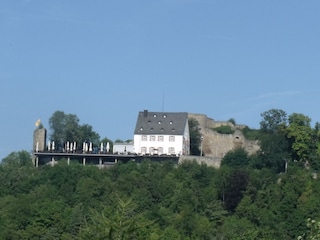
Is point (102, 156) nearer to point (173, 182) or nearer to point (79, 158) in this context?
point (79, 158)

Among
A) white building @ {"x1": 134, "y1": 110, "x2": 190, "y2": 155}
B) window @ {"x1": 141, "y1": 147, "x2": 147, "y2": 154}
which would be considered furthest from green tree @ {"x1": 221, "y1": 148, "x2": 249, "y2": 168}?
window @ {"x1": 141, "y1": 147, "x2": 147, "y2": 154}

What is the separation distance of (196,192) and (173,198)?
2155mm

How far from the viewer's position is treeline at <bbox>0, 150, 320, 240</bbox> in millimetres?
74312

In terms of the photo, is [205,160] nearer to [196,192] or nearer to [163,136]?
[163,136]

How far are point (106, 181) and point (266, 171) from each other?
38.1ft

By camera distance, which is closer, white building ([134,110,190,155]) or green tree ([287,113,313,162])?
green tree ([287,113,313,162])

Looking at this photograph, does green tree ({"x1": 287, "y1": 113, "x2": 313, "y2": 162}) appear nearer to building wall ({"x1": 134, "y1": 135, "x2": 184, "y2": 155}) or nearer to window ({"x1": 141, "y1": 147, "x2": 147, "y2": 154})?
building wall ({"x1": 134, "y1": 135, "x2": 184, "y2": 155})

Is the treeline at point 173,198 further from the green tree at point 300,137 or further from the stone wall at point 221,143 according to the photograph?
the stone wall at point 221,143

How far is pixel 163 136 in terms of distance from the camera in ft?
295

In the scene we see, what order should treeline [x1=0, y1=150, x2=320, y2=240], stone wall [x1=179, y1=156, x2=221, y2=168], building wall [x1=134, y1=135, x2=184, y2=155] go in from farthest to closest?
building wall [x1=134, y1=135, x2=184, y2=155], stone wall [x1=179, y1=156, x2=221, y2=168], treeline [x1=0, y1=150, x2=320, y2=240]

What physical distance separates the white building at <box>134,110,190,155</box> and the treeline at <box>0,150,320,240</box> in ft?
12.4

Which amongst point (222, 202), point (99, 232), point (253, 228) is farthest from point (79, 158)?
point (99, 232)

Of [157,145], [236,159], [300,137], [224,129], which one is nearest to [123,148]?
[157,145]

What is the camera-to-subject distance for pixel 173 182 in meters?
81.4
